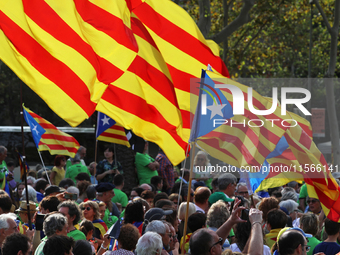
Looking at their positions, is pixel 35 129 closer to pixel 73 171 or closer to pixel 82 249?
pixel 73 171

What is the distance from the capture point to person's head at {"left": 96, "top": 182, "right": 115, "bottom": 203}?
24.9ft

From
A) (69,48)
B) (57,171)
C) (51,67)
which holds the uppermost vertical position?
(69,48)

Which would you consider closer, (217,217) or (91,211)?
(217,217)

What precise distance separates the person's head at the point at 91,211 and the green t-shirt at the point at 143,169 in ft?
15.2

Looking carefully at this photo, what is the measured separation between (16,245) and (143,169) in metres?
7.00

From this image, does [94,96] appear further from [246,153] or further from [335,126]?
[335,126]

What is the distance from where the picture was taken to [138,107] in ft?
20.0

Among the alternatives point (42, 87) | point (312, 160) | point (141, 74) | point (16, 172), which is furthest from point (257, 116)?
point (16, 172)

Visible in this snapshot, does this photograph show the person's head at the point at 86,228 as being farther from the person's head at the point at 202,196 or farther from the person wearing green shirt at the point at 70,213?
the person's head at the point at 202,196

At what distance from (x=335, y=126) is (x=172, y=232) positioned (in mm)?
15230

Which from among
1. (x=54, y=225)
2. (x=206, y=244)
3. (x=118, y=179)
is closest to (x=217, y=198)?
(x=118, y=179)

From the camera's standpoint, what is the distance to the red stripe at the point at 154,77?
6.17m

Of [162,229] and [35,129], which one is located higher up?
[35,129]

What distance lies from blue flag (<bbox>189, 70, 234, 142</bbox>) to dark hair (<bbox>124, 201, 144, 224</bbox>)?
1.15 m
